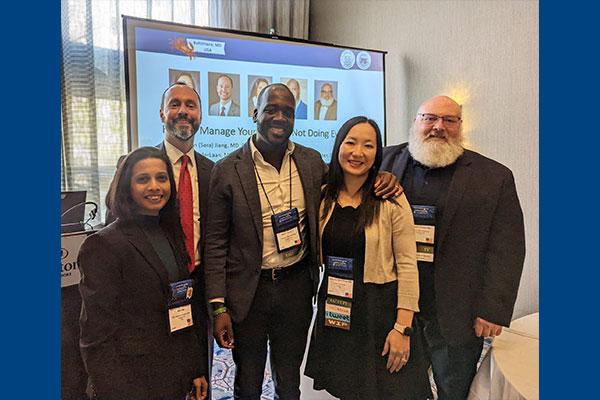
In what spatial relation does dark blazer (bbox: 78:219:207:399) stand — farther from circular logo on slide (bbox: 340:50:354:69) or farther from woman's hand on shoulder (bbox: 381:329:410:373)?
circular logo on slide (bbox: 340:50:354:69)

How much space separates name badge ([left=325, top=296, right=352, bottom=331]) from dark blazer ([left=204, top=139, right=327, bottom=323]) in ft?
0.37

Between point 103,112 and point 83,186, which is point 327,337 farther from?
point 103,112

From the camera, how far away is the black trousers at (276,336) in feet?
4.50

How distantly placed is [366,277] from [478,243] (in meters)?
0.31

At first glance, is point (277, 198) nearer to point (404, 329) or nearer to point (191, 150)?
point (191, 150)

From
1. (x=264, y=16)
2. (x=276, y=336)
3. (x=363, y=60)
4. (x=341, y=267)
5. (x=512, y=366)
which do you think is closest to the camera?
(x=512, y=366)

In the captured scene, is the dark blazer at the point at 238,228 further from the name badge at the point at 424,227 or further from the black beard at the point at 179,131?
the name badge at the point at 424,227

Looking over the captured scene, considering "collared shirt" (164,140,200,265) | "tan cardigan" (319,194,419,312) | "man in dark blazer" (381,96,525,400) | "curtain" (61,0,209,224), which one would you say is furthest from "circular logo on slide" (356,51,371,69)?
"curtain" (61,0,209,224)

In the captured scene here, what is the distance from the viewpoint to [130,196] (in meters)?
1.20

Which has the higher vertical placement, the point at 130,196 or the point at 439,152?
the point at 439,152

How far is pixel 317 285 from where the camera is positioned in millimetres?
1388

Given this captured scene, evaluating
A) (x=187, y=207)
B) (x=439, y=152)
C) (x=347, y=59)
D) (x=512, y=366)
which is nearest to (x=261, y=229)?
(x=187, y=207)

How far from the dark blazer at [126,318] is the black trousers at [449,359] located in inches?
26.4

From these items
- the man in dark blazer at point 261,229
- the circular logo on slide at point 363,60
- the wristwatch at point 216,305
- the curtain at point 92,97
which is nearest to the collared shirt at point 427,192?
the man in dark blazer at point 261,229
